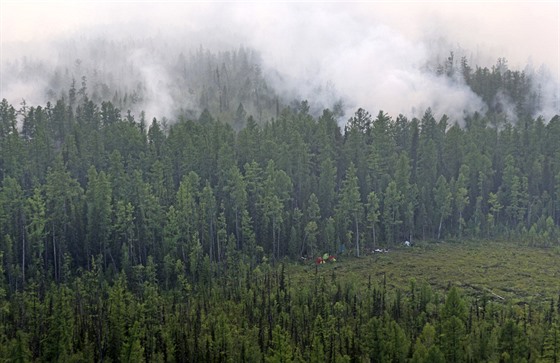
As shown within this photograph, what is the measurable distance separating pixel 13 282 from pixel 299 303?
133ft

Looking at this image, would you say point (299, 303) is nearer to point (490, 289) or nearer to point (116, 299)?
point (116, 299)

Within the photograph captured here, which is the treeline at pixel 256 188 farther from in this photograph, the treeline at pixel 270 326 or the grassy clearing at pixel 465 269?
the treeline at pixel 270 326

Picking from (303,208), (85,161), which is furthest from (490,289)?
(85,161)

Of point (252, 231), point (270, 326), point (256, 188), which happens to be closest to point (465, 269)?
point (252, 231)

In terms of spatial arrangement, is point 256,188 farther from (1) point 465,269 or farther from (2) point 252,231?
(1) point 465,269

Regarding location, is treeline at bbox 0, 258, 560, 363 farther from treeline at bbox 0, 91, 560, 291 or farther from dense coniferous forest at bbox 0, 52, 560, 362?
treeline at bbox 0, 91, 560, 291

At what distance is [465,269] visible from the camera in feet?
310

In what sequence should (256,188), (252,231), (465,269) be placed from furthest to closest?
(256,188)
(252,231)
(465,269)

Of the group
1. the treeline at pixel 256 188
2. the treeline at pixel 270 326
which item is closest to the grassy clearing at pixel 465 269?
the treeline at pixel 256 188

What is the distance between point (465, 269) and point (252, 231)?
3426cm

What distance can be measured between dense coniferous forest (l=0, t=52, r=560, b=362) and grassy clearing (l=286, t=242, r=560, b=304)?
4.75 metres

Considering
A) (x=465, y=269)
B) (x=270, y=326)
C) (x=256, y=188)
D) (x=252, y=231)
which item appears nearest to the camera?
(x=270, y=326)

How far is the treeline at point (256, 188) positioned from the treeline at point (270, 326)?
13375 millimetres

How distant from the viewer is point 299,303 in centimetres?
7312
